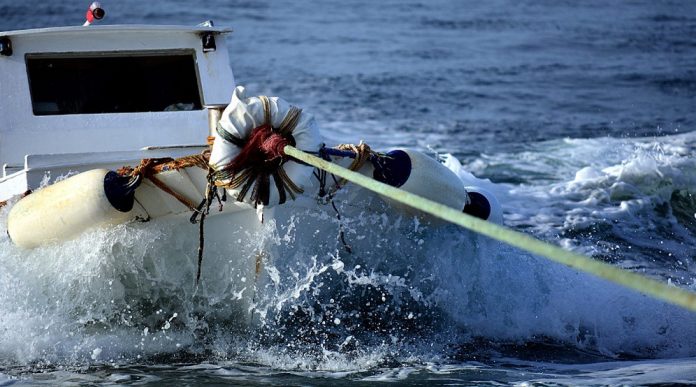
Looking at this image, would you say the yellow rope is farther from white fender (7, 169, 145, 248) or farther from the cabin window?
the cabin window

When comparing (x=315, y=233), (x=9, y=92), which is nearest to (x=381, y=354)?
(x=315, y=233)

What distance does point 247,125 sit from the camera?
19.6 feet

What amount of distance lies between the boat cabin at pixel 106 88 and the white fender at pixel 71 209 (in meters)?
1.61

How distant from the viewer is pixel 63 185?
21.9ft

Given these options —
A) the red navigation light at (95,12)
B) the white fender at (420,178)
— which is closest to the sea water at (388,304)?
the white fender at (420,178)

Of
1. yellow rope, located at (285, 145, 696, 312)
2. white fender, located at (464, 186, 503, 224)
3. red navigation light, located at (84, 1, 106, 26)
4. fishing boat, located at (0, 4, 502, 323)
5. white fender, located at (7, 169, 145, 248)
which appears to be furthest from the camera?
red navigation light, located at (84, 1, 106, 26)

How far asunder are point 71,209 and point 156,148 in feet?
3.68

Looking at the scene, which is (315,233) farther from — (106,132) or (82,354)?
(106,132)

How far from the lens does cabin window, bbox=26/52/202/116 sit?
8867mm

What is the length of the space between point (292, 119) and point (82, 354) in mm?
2192

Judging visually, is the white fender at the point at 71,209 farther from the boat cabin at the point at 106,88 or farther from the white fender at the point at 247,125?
the boat cabin at the point at 106,88

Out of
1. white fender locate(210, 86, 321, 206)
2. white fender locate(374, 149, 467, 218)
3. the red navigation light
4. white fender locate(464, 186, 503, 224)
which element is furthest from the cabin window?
white fender locate(210, 86, 321, 206)

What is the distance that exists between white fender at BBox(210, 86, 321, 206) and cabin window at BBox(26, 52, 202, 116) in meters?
3.12

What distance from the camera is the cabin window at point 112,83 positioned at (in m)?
8.87
